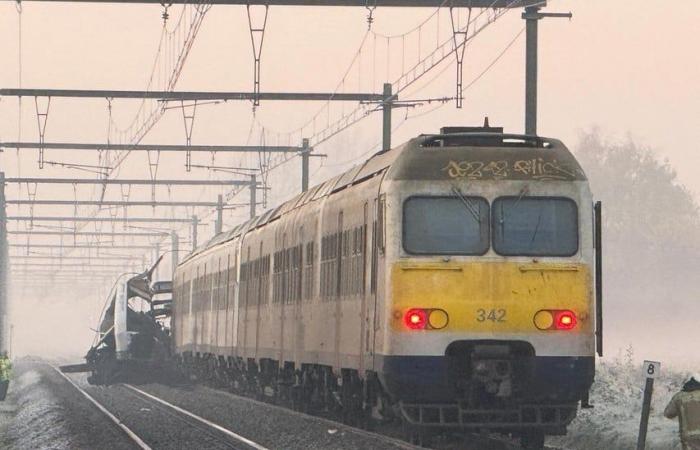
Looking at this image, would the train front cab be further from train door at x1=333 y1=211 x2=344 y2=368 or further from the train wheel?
train door at x1=333 y1=211 x2=344 y2=368

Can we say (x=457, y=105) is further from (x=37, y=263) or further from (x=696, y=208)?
(x=37, y=263)

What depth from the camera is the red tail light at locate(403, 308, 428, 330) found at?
18.2m

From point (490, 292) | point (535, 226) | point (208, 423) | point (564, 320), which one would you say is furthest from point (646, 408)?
point (208, 423)

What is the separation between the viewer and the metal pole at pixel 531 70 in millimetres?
25984

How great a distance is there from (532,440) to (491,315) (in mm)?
1940

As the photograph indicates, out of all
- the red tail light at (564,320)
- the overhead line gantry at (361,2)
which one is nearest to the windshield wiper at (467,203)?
the red tail light at (564,320)

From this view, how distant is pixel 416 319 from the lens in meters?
18.2

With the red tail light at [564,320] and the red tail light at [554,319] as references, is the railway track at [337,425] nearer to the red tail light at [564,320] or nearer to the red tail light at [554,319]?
the red tail light at [554,319]

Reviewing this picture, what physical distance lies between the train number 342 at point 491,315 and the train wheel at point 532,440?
5.18ft

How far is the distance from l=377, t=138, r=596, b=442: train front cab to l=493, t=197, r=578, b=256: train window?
0.04 feet

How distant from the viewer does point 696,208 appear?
379 feet

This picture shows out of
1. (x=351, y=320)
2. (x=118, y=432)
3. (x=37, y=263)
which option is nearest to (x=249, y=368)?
(x=118, y=432)

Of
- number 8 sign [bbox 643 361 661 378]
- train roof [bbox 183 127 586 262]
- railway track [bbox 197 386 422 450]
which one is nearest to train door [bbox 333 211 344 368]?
railway track [bbox 197 386 422 450]

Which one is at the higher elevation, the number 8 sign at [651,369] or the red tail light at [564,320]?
the red tail light at [564,320]
